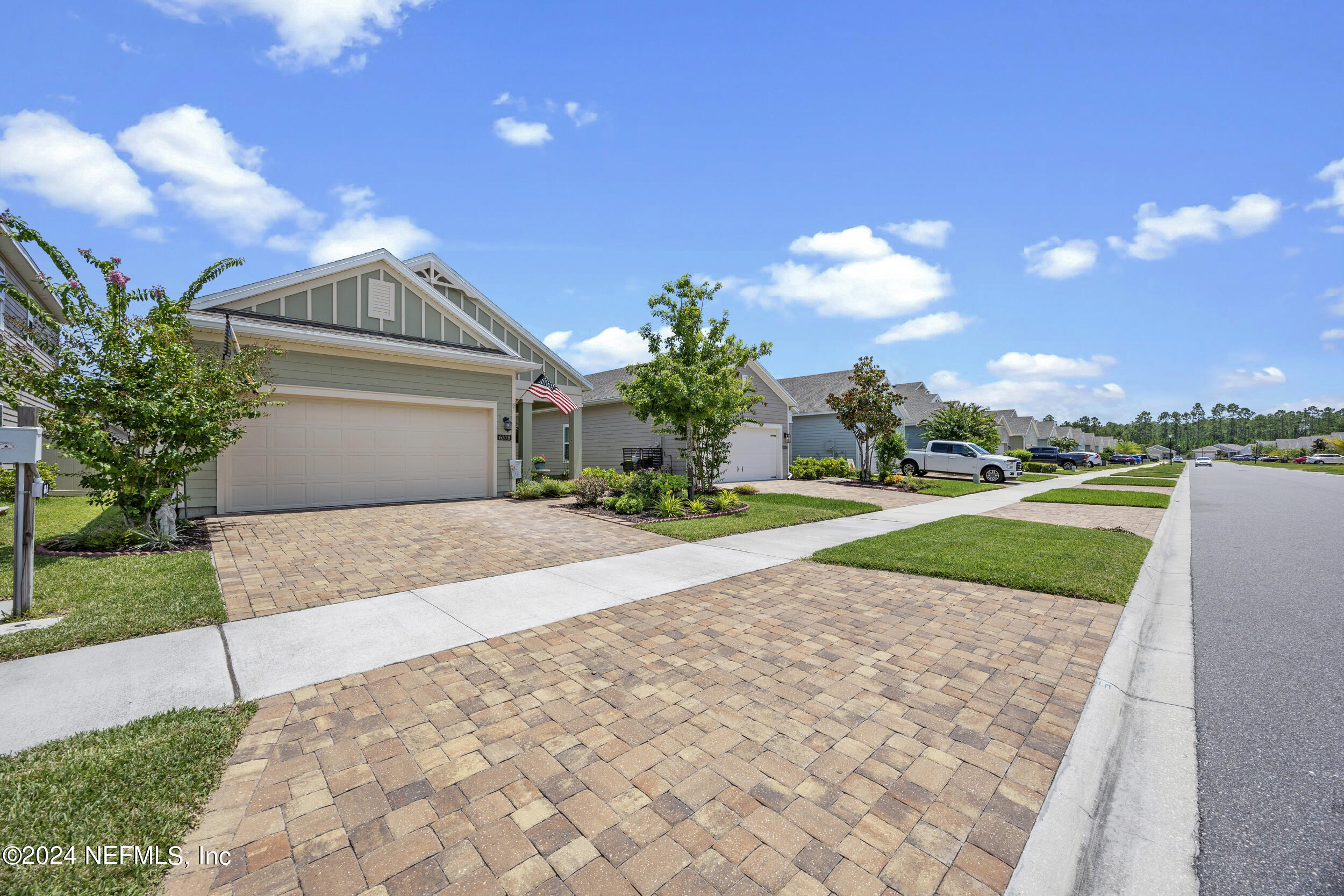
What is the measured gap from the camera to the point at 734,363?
13016mm

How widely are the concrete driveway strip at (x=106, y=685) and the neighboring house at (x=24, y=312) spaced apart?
8474 mm

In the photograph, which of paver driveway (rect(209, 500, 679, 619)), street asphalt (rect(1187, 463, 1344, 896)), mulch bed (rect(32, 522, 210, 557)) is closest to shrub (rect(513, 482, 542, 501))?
paver driveway (rect(209, 500, 679, 619))

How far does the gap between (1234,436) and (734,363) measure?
6918 inches

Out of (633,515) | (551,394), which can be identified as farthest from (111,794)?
(551,394)

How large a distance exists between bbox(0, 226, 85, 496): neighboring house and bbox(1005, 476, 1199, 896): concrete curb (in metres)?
13.8

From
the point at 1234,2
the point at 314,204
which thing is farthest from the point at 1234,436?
the point at 314,204

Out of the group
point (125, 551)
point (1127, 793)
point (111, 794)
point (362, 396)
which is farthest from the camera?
point (362, 396)

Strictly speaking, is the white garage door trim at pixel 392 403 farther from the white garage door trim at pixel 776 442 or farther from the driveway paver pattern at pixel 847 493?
the white garage door trim at pixel 776 442

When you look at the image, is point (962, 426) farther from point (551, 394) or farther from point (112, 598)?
point (112, 598)

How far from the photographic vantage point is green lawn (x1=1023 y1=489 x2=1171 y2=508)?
15.3 metres

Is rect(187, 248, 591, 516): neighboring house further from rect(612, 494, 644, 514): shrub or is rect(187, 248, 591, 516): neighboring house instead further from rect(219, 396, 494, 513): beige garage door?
rect(612, 494, 644, 514): shrub

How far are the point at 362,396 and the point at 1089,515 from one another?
16.9 metres

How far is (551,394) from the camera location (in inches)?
614

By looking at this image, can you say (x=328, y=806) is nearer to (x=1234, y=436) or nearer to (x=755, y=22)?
(x=755, y=22)
